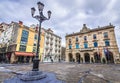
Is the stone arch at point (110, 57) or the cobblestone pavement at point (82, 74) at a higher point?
the stone arch at point (110, 57)

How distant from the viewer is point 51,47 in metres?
36.6

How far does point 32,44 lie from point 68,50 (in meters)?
14.4

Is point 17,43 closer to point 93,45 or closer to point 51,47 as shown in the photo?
point 51,47

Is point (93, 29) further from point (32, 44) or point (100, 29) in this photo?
point (32, 44)

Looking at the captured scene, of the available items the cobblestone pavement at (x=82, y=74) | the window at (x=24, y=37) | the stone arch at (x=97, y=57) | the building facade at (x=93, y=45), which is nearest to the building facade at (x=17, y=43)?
Answer: the window at (x=24, y=37)

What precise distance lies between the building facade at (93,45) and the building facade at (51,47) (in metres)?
7.24

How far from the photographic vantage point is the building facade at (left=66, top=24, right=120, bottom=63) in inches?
975

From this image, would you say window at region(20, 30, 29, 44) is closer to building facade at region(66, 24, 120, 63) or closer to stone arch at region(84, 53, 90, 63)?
building facade at region(66, 24, 120, 63)

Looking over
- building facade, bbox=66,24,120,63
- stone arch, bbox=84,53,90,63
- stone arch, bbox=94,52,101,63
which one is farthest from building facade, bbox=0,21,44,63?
stone arch, bbox=94,52,101,63

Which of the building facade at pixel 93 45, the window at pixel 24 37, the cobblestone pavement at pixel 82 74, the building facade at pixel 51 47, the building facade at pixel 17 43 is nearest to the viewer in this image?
the cobblestone pavement at pixel 82 74

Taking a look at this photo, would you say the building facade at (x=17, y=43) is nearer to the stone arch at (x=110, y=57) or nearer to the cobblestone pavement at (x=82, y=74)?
the cobblestone pavement at (x=82, y=74)

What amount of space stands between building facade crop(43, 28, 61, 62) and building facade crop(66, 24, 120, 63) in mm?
7240

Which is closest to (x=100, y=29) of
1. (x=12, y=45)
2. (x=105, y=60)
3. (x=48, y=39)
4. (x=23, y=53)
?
(x=105, y=60)

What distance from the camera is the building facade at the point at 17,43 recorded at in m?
22.8
